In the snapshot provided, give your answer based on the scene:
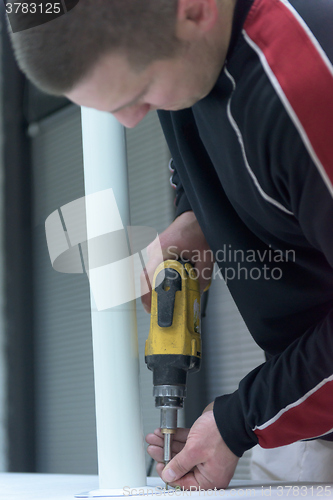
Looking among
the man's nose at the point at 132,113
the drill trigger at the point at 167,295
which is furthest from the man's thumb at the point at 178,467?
the man's nose at the point at 132,113

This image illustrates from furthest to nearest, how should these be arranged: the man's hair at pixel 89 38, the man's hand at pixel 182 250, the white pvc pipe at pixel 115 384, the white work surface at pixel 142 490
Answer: the man's hand at pixel 182 250 → the white pvc pipe at pixel 115 384 → the white work surface at pixel 142 490 → the man's hair at pixel 89 38

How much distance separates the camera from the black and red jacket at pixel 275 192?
1.50ft

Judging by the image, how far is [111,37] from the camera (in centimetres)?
42

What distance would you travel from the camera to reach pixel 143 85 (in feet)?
1.54

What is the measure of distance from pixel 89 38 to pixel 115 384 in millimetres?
422

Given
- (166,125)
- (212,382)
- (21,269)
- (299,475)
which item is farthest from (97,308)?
(21,269)

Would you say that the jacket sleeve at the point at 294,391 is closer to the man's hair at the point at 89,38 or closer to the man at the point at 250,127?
the man at the point at 250,127

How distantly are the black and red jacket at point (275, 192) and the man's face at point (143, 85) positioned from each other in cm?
3

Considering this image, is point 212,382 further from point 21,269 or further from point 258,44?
point 258,44

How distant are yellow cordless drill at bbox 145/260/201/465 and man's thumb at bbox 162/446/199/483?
4cm

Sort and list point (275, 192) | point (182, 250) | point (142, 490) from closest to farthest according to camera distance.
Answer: point (275, 192) → point (142, 490) → point (182, 250)

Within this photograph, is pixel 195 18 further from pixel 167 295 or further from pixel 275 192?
pixel 167 295

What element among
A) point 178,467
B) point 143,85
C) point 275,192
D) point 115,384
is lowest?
point 178,467

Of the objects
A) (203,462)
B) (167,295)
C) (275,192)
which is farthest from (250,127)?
(203,462)
